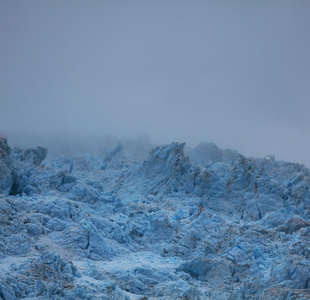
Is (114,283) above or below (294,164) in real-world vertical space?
below

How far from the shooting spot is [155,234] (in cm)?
1884

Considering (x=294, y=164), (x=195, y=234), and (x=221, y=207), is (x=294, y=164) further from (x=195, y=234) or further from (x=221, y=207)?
(x=195, y=234)

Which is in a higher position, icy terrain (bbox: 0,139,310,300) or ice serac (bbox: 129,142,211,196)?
ice serac (bbox: 129,142,211,196)

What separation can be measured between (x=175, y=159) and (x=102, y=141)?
64.0 feet

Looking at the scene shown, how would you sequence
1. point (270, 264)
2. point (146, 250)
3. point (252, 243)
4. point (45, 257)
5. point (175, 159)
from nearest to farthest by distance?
point (45, 257) → point (270, 264) → point (252, 243) → point (146, 250) → point (175, 159)

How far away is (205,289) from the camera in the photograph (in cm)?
1371

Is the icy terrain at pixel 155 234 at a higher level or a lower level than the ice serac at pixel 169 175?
lower

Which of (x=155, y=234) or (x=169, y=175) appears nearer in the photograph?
(x=155, y=234)

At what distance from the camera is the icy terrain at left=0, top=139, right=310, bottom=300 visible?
12688mm

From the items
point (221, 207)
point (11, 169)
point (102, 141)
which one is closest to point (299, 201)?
point (221, 207)

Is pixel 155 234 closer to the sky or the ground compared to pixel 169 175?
closer to the ground

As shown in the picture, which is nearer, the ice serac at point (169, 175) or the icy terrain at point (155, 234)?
the icy terrain at point (155, 234)

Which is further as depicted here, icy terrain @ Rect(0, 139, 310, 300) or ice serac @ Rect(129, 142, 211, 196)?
ice serac @ Rect(129, 142, 211, 196)

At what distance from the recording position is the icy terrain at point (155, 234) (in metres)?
12.7
